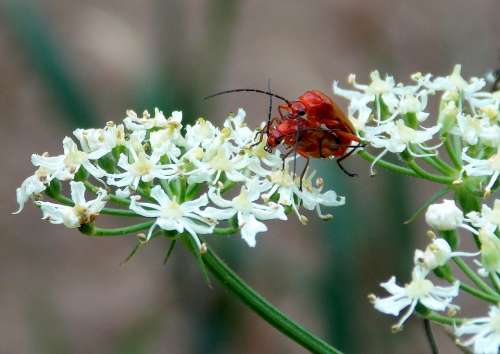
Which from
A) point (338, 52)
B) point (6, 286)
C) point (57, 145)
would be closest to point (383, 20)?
point (338, 52)

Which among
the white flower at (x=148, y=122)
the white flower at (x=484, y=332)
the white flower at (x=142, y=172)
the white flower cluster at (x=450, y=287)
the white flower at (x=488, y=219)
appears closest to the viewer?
the white flower at (x=484, y=332)

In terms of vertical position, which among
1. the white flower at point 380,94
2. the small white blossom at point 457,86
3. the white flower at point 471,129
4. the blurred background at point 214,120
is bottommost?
the blurred background at point 214,120

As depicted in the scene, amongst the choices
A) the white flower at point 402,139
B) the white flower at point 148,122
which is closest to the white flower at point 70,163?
the white flower at point 148,122

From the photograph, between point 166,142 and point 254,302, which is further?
point 166,142

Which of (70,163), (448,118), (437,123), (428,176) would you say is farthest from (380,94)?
(70,163)

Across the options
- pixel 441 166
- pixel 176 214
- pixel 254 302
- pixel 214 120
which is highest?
pixel 441 166

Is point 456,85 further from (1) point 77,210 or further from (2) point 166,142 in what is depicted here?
(1) point 77,210

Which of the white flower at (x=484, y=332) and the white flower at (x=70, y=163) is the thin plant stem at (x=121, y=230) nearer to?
the white flower at (x=70, y=163)
